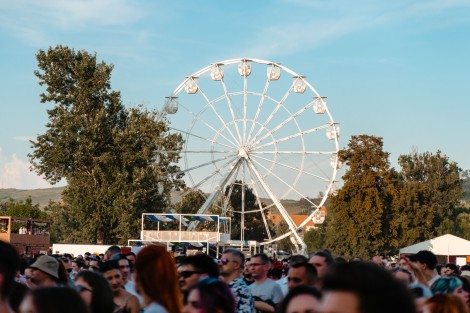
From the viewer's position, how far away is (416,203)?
82.9 m

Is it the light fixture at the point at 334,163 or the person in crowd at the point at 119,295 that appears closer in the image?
the person in crowd at the point at 119,295

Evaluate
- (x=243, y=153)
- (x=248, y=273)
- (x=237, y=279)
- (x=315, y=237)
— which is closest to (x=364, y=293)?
(x=237, y=279)

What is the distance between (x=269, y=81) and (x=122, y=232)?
1427 cm

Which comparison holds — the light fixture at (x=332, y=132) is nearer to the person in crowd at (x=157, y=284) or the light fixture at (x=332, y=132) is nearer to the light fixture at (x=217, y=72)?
the light fixture at (x=217, y=72)

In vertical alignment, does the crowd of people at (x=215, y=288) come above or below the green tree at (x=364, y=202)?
below

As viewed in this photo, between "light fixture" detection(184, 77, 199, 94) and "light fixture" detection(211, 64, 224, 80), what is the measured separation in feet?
5.64

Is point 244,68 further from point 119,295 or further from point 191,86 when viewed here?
point 119,295

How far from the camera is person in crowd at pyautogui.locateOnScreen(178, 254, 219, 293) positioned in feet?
22.7

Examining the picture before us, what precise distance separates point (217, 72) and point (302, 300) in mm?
63610

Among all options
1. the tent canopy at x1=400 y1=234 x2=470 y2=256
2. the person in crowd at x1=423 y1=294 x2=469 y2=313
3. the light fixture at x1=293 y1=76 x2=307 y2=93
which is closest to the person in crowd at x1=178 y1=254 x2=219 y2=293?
the person in crowd at x1=423 y1=294 x2=469 y2=313

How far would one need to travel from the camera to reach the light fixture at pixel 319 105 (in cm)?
6653

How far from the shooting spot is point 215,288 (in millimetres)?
5684

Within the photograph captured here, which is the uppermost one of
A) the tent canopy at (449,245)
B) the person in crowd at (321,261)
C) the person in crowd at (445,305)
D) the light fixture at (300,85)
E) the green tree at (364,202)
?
Result: the light fixture at (300,85)

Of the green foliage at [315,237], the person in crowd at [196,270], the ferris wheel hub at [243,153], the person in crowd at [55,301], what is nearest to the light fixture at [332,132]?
the ferris wheel hub at [243,153]
